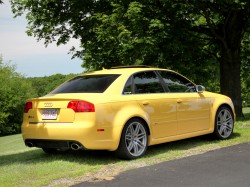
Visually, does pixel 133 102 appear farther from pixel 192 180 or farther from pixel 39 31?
pixel 39 31

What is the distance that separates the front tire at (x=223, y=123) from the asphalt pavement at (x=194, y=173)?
5.88 feet

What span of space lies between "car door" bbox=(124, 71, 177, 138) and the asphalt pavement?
90 centimetres

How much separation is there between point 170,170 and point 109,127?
1.29 m

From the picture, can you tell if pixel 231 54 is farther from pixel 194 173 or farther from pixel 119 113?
pixel 194 173

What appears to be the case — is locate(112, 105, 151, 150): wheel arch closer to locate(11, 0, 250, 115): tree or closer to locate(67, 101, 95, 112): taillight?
locate(67, 101, 95, 112): taillight

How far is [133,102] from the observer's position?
25.6ft

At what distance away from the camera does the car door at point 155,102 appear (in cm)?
805

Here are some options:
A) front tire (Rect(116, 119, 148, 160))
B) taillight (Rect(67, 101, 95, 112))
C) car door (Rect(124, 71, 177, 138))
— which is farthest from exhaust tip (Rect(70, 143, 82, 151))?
car door (Rect(124, 71, 177, 138))

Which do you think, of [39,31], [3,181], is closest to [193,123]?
[3,181]

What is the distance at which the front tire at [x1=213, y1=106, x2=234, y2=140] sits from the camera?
9.56 metres

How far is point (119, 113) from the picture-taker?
7488mm

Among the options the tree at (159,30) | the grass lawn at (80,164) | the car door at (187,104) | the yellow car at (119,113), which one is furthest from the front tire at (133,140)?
the tree at (159,30)

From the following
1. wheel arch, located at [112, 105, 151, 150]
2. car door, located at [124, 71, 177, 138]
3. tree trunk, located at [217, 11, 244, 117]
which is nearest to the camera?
wheel arch, located at [112, 105, 151, 150]

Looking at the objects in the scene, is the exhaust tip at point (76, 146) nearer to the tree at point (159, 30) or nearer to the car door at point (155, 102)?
the car door at point (155, 102)
